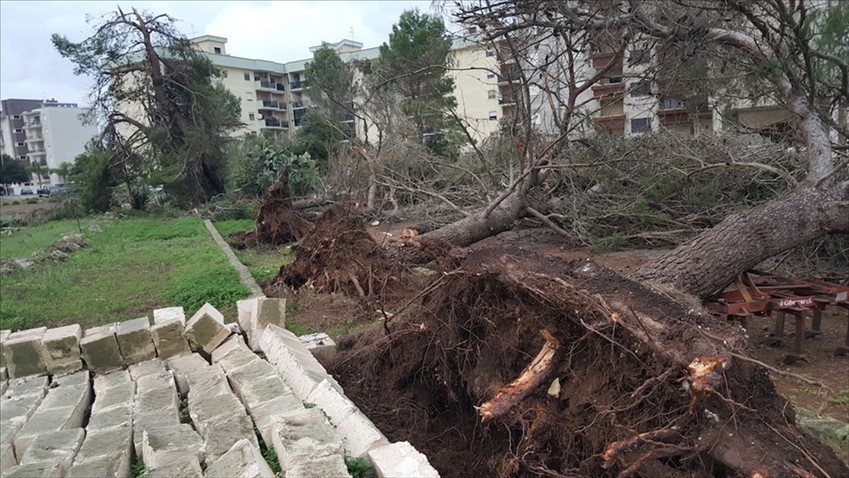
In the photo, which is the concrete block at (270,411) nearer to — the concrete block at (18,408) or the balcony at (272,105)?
the concrete block at (18,408)

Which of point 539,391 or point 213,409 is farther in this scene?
point 213,409

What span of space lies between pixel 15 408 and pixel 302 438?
2.24 metres

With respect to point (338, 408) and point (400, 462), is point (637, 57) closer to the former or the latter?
point (338, 408)

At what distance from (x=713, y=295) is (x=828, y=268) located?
280 centimetres

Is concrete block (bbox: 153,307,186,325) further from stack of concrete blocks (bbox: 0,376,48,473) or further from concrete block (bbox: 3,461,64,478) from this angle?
concrete block (bbox: 3,461,64,478)

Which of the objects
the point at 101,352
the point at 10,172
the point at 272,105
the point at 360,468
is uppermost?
the point at 272,105

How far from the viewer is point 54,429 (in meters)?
3.19

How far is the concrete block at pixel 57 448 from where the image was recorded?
2771 millimetres

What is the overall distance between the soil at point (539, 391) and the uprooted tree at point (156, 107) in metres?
16.7

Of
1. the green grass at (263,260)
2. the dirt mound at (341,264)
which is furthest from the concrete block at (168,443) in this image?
the green grass at (263,260)

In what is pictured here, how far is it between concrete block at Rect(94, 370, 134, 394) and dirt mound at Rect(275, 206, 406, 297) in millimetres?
3374

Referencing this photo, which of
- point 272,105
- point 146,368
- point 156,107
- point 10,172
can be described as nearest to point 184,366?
point 146,368

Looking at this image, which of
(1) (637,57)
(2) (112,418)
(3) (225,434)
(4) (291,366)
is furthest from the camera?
(1) (637,57)

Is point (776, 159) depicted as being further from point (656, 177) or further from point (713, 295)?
point (713, 295)
